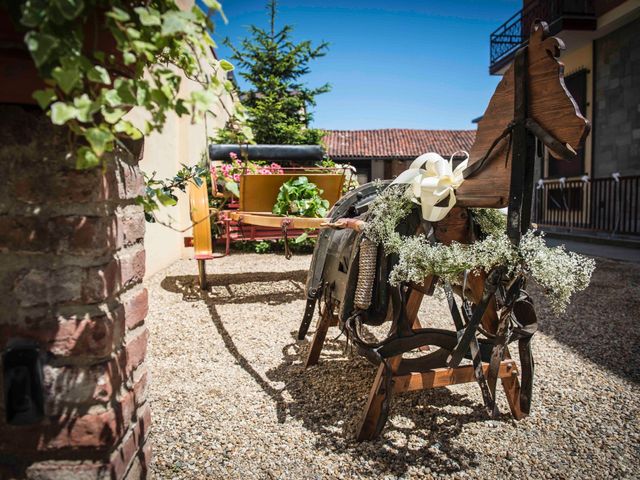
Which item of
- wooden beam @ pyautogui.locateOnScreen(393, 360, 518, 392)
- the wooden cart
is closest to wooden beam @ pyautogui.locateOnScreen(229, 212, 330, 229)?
the wooden cart

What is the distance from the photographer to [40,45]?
0.82 m

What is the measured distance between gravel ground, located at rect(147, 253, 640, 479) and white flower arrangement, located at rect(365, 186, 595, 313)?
2.23 feet

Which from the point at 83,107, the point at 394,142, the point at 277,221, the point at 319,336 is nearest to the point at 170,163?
the point at 277,221

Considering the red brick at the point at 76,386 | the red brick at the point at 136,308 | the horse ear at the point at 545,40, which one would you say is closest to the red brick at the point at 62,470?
the red brick at the point at 76,386

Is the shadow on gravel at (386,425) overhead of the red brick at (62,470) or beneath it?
beneath

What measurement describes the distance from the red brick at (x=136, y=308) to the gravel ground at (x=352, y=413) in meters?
0.67

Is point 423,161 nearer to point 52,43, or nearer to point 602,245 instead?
point 52,43

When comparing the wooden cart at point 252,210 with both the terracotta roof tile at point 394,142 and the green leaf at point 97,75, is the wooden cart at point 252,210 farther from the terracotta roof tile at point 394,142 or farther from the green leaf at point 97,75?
the terracotta roof tile at point 394,142

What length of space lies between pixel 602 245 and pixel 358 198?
7.38m

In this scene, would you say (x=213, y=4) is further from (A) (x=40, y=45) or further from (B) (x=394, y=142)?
(B) (x=394, y=142)

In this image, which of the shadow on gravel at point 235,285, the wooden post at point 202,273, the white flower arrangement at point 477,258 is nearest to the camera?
the white flower arrangement at point 477,258

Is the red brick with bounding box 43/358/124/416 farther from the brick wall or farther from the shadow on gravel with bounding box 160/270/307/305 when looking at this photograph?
the shadow on gravel with bounding box 160/270/307/305

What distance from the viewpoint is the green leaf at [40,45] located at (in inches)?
31.7

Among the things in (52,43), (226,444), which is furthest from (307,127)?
(52,43)
